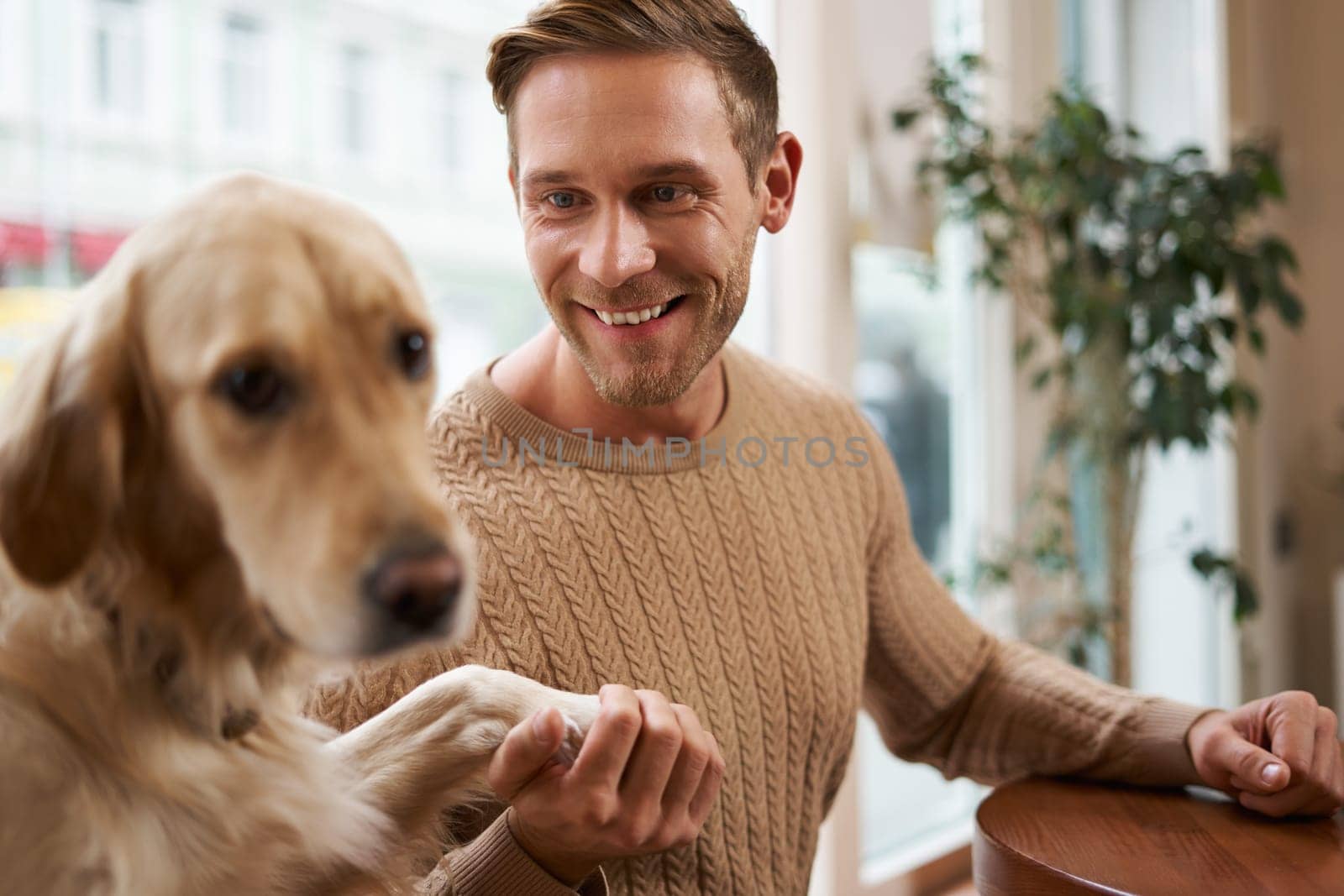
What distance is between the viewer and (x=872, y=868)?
2.42 m

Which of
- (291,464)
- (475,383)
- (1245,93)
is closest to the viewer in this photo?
(291,464)

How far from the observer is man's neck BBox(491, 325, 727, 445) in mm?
1146

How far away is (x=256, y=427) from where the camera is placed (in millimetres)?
500

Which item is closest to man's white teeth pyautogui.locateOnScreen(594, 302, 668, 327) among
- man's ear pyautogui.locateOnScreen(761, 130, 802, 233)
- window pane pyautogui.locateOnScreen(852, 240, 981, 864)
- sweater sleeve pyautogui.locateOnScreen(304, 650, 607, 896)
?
man's ear pyautogui.locateOnScreen(761, 130, 802, 233)

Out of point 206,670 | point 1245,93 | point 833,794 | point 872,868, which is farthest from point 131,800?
point 1245,93

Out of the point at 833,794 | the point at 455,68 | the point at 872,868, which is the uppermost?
the point at 455,68

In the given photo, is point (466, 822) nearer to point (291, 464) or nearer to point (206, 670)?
point (206, 670)

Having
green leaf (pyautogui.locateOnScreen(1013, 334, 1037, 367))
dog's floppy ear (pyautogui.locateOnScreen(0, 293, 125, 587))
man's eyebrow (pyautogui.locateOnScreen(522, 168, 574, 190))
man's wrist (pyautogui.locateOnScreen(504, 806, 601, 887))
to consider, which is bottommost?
man's wrist (pyautogui.locateOnScreen(504, 806, 601, 887))

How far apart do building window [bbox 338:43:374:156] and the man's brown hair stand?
3.09ft

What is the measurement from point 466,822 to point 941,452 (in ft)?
6.76

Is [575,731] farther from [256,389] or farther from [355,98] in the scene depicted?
[355,98]

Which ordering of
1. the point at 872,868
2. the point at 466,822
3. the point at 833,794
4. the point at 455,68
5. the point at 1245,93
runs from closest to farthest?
the point at 466,822 < the point at 833,794 < the point at 455,68 < the point at 872,868 < the point at 1245,93

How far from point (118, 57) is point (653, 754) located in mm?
1429

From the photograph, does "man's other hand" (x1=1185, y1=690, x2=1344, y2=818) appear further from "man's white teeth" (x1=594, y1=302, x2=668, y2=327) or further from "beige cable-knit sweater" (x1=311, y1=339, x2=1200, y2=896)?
"man's white teeth" (x1=594, y1=302, x2=668, y2=327)
